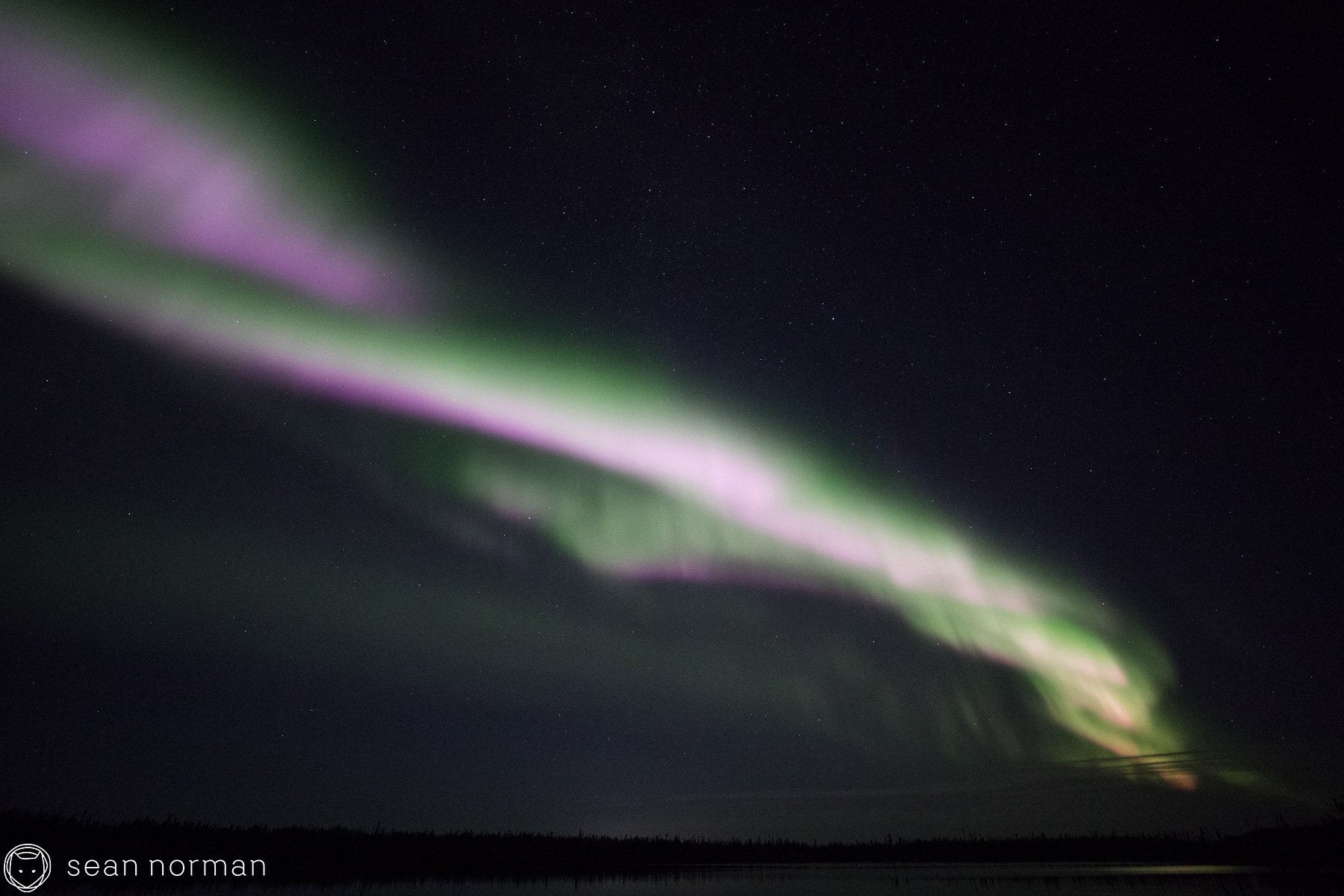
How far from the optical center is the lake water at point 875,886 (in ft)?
129

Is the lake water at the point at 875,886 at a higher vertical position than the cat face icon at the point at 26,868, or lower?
lower

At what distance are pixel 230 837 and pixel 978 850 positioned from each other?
133108 mm

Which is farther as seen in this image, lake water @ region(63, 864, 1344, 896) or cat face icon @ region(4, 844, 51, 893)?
lake water @ region(63, 864, 1344, 896)

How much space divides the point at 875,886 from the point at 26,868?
54.0 meters

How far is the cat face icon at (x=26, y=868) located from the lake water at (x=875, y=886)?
2.24 meters

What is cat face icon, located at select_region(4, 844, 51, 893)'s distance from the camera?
32222 millimetres

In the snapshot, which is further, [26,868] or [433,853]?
[433,853]

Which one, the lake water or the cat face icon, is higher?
the cat face icon

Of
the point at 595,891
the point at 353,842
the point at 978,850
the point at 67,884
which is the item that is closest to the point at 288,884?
the point at 67,884

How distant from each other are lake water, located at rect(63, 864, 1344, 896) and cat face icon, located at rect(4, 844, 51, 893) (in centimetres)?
224

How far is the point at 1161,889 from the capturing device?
4466 cm

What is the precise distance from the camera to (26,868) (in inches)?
1518

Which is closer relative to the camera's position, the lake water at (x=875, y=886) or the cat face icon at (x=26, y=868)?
the cat face icon at (x=26, y=868)

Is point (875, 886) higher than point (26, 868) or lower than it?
lower
